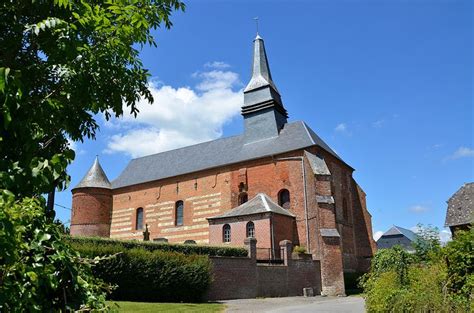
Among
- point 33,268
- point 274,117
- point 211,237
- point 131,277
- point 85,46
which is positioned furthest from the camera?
point 274,117

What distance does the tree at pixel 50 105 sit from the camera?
7.41ft

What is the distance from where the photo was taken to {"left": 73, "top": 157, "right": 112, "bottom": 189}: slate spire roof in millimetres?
39344

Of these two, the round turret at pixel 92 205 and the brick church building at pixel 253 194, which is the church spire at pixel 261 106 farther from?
the round turret at pixel 92 205

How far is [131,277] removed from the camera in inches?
648

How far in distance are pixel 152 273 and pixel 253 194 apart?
15761mm

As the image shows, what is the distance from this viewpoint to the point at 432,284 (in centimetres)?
816

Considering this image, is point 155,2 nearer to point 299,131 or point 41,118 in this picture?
point 41,118

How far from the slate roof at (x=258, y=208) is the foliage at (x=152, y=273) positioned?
933cm

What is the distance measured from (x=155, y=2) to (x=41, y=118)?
215 cm

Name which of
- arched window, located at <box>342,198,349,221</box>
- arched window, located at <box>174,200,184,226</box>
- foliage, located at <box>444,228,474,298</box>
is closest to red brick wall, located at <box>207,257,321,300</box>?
arched window, located at <box>342,198,349,221</box>

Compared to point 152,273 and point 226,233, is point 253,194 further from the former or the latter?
point 152,273

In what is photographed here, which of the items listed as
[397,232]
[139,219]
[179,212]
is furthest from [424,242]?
[397,232]

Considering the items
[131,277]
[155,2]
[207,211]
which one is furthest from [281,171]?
[155,2]

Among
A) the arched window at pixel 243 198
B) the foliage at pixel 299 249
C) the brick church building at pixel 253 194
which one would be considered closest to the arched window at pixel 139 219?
the brick church building at pixel 253 194
